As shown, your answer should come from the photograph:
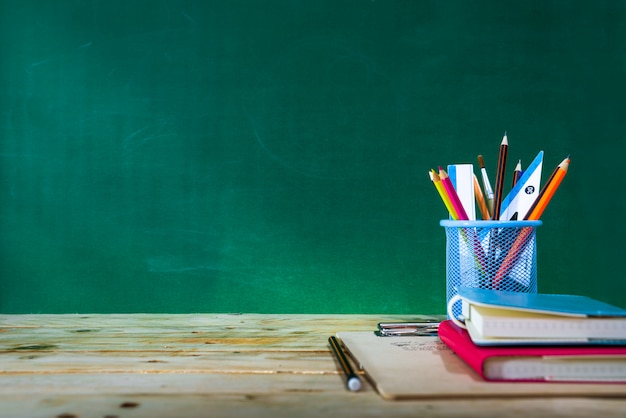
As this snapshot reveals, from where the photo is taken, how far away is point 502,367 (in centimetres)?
58

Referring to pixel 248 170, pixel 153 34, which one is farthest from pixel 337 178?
pixel 153 34

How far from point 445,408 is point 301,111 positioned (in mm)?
846

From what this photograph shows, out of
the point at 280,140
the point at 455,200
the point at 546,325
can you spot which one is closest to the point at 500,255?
the point at 455,200

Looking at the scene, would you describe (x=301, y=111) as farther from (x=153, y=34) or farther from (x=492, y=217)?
(x=492, y=217)

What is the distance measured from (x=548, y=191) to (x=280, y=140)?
0.61 m

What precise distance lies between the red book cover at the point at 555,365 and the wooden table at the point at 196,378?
48 mm

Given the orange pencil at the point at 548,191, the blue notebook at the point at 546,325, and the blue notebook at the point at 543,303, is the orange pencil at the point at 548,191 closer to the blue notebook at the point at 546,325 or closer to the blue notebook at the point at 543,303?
the blue notebook at the point at 543,303

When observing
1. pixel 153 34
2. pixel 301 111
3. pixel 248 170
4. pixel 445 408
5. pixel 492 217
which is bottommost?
pixel 445 408

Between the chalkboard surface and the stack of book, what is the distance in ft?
2.08

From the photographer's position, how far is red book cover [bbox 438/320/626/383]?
575 mm

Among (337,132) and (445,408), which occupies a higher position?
(337,132)

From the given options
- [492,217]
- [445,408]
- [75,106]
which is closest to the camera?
[445,408]

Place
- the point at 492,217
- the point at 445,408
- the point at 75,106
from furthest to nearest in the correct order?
the point at 75,106 → the point at 492,217 → the point at 445,408

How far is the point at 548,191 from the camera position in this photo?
84cm
